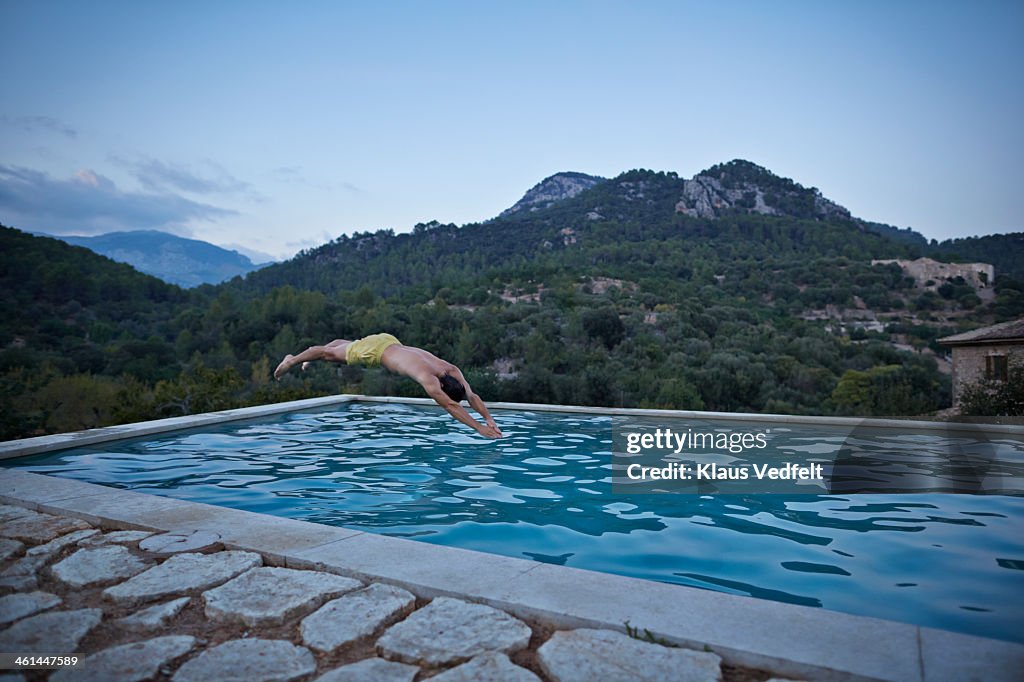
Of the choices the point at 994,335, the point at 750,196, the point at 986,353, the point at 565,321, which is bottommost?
the point at 986,353

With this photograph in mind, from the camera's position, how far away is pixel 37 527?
9.55ft

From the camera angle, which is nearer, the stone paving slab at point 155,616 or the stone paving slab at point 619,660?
the stone paving slab at point 619,660

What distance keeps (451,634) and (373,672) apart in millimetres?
265

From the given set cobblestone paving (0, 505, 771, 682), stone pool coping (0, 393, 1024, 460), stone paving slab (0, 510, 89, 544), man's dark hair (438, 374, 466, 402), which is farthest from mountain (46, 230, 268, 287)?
cobblestone paving (0, 505, 771, 682)

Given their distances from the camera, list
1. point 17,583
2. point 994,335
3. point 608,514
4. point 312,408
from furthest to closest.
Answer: point 994,335, point 312,408, point 608,514, point 17,583

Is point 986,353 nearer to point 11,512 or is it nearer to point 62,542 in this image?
point 62,542

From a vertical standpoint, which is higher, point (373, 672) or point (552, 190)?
point (552, 190)

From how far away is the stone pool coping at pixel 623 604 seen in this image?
1574 mm

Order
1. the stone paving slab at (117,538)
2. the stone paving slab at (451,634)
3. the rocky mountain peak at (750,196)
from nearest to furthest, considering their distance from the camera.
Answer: the stone paving slab at (451,634) → the stone paving slab at (117,538) → the rocky mountain peak at (750,196)

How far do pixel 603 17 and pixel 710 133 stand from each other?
30.1 feet

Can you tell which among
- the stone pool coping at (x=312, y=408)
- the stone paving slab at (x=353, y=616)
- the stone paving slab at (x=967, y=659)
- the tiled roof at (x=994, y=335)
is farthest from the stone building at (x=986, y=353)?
the stone paving slab at (x=353, y=616)

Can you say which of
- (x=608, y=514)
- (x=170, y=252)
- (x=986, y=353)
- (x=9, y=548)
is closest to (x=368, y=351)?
(x=608, y=514)

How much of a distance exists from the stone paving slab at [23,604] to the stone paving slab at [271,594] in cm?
49

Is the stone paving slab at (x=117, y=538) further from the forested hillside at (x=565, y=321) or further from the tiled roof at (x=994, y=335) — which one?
the tiled roof at (x=994, y=335)
